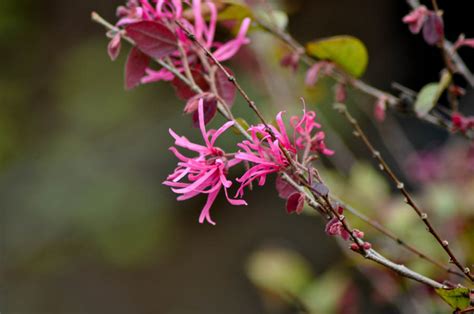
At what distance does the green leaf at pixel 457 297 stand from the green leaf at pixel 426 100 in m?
0.31

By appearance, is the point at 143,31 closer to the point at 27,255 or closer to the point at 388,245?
the point at 388,245

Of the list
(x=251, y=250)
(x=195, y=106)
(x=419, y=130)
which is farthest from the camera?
(x=251, y=250)

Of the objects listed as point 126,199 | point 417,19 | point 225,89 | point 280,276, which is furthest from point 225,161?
point 126,199

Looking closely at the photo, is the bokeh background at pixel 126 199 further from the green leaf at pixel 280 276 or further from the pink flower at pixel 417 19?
the pink flower at pixel 417 19

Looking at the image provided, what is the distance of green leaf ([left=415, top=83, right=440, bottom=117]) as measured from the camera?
81 cm

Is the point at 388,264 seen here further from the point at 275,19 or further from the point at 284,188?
the point at 275,19

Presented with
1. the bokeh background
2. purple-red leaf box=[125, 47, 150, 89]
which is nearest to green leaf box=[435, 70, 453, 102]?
purple-red leaf box=[125, 47, 150, 89]

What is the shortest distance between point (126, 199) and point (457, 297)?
263cm

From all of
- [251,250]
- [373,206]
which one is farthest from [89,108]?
[373,206]

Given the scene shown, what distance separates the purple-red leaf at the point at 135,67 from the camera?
0.77m

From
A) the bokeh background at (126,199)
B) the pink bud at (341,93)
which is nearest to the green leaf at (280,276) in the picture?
the pink bud at (341,93)

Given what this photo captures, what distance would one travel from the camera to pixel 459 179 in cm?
135

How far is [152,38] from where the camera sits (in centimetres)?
72

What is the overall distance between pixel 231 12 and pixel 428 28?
0.26 m
